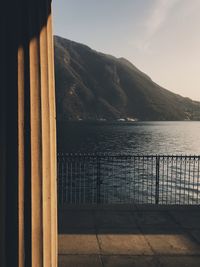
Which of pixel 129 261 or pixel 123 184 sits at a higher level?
pixel 129 261

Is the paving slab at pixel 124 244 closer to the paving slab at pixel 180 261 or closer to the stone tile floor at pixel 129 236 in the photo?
the stone tile floor at pixel 129 236

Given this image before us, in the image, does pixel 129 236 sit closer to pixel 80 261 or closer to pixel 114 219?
pixel 114 219

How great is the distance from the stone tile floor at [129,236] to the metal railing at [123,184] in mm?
1588

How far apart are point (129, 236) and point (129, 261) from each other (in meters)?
1.24

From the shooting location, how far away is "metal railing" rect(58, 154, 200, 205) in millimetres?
11137

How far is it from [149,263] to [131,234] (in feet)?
4.70

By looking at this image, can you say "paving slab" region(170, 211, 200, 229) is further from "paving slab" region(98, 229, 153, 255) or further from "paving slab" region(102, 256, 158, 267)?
"paving slab" region(102, 256, 158, 267)

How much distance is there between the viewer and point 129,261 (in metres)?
5.86
